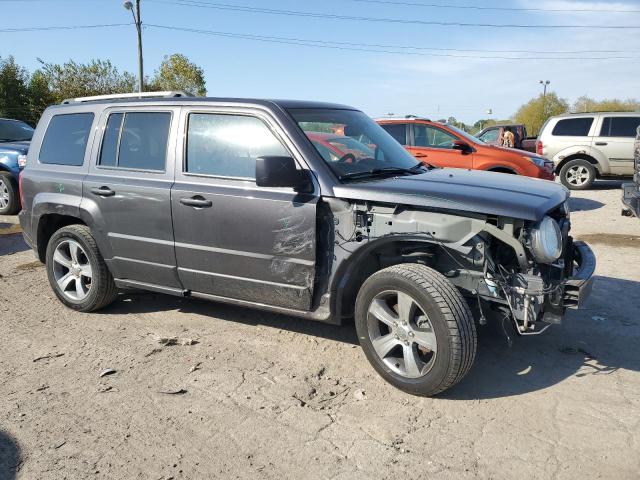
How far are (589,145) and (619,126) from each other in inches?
30.2

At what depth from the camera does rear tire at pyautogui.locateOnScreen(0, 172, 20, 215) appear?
9.80m

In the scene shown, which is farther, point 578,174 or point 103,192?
point 578,174

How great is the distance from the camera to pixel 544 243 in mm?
3152

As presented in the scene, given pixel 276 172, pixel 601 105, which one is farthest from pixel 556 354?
pixel 601 105

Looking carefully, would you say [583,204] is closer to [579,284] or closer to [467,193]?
[579,284]

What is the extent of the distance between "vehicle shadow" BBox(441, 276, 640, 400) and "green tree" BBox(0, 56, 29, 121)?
37.4 m

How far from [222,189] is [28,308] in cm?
265

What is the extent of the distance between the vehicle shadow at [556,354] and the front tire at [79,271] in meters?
3.15

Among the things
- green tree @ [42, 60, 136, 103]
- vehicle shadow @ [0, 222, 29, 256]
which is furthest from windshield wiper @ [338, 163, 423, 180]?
green tree @ [42, 60, 136, 103]

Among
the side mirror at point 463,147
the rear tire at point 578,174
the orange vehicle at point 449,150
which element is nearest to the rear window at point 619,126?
the rear tire at point 578,174

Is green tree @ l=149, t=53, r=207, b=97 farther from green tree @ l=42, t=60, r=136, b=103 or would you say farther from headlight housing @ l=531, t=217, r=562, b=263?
headlight housing @ l=531, t=217, r=562, b=263

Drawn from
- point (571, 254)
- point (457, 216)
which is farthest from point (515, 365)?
point (457, 216)

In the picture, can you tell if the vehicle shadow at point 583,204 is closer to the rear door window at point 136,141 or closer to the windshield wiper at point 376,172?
the windshield wiper at point 376,172

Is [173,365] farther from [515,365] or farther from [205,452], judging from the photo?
[515,365]
